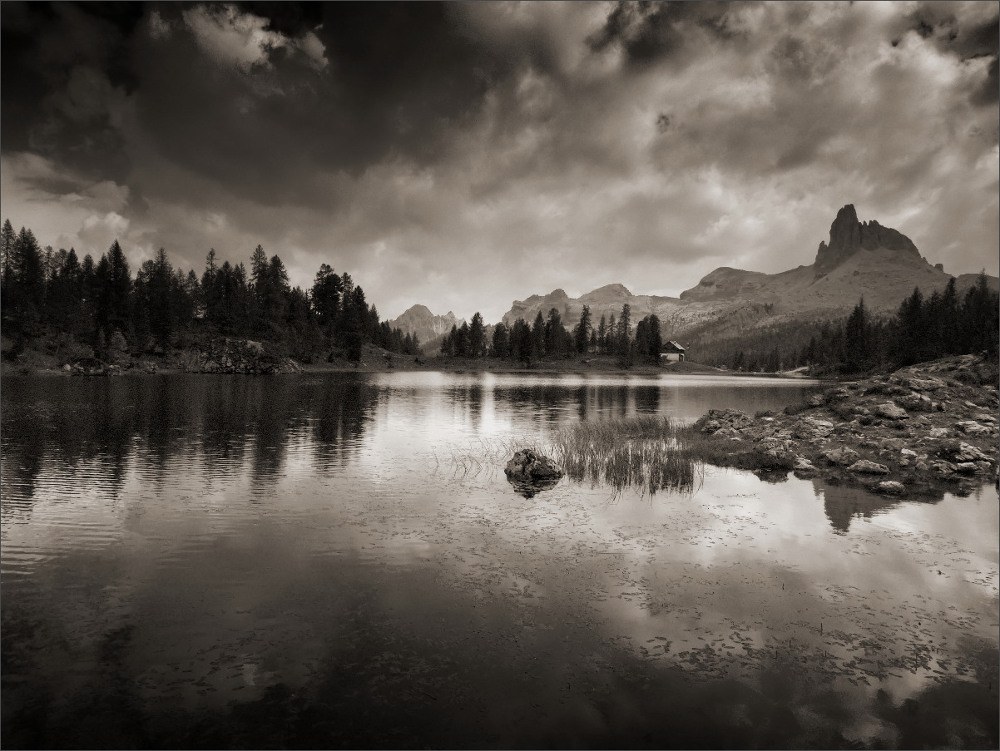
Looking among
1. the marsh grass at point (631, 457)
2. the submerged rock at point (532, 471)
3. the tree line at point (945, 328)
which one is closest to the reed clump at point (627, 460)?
the marsh grass at point (631, 457)

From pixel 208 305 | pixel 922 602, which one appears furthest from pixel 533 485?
pixel 208 305

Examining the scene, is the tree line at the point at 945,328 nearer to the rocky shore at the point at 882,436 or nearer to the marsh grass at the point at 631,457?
the rocky shore at the point at 882,436

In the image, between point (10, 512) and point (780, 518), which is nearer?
point (10, 512)

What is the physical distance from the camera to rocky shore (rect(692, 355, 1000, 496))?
1099 inches

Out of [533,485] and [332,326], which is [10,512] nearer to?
[533,485]

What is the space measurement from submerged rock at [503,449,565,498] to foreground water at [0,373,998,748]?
202cm

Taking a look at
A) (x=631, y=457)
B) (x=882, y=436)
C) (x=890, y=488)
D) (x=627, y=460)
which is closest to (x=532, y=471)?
(x=627, y=460)

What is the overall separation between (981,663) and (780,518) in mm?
10242

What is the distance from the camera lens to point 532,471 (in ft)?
94.4

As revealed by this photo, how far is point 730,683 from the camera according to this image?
10.2m

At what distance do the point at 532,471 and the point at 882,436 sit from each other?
23.7m

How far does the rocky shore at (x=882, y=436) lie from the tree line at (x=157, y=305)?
139 meters

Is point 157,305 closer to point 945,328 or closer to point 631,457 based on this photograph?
point 631,457

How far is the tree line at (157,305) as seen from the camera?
125 m
